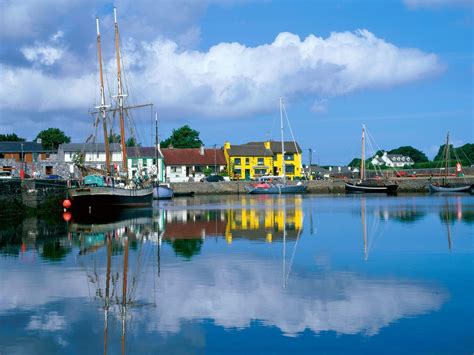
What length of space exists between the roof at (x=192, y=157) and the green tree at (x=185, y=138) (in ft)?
54.0

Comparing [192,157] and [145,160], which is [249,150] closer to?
[192,157]

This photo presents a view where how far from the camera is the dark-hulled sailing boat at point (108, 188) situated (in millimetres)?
58125

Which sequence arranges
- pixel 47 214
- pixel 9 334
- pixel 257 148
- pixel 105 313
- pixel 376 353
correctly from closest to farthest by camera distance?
pixel 376 353 < pixel 9 334 < pixel 105 313 < pixel 47 214 < pixel 257 148

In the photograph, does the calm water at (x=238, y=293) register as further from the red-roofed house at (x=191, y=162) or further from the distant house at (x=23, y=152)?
the red-roofed house at (x=191, y=162)

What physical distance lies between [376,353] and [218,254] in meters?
15.3

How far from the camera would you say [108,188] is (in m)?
59.5

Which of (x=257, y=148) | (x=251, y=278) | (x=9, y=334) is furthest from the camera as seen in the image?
(x=257, y=148)

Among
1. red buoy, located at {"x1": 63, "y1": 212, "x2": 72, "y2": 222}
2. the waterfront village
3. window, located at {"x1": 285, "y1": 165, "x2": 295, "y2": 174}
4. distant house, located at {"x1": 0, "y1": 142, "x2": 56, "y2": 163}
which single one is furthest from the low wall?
red buoy, located at {"x1": 63, "y1": 212, "x2": 72, "y2": 222}

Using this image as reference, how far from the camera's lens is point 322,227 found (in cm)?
4125


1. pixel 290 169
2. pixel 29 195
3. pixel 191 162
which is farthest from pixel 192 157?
pixel 29 195

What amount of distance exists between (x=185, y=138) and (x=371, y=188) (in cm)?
5398

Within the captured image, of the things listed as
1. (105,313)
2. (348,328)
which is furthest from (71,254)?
(348,328)

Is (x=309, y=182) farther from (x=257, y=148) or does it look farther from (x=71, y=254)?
(x=71, y=254)

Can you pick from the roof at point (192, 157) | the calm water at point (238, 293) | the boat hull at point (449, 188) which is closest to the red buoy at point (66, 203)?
the calm water at point (238, 293)
